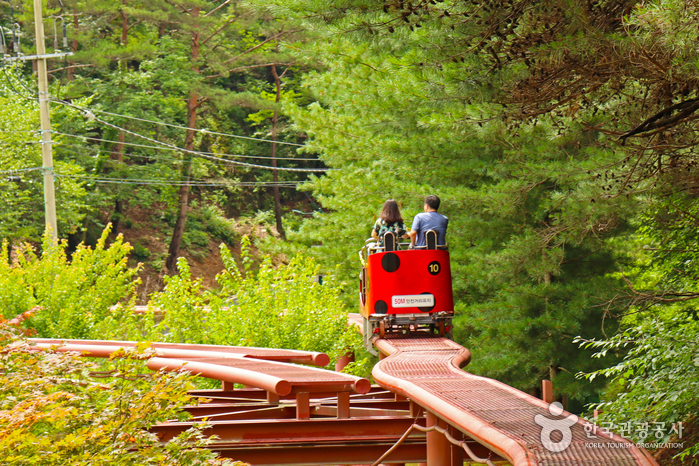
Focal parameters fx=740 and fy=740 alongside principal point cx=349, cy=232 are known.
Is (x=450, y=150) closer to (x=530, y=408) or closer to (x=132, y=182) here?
(x=530, y=408)

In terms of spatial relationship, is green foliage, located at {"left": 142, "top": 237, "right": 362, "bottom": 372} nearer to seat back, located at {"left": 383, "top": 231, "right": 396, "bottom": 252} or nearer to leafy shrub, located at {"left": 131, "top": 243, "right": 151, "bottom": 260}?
seat back, located at {"left": 383, "top": 231, "right": 396, "bottom": 252}

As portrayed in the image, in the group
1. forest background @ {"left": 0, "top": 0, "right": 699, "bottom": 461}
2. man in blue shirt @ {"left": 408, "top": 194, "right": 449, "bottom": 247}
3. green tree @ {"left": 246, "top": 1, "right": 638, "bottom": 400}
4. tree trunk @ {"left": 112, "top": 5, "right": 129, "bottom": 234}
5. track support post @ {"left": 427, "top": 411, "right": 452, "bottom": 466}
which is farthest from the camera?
tree trunk @ {"left": 112, "top": 5, "right": 129, "bottom": 234}

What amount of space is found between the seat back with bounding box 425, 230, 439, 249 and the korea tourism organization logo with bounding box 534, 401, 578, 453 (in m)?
4.87

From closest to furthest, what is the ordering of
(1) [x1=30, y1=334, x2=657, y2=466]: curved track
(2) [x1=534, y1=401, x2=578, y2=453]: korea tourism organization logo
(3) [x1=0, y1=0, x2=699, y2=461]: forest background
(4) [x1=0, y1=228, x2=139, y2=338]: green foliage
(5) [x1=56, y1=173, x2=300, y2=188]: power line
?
(2) [x1=534, y1=401, x2=578, y2=453]: korea tourism organization logo
(1) [x1=30, y1=334, x2=657, y2=466]: curved track
(3) [x1=0, y1=0, x2=699, y2=461]: forest background
(4) [x1=0, y1=228, x2=139, y2=338]: green foliage
(5) [x1=56, y1=173, x2=300, y2=188]: power line

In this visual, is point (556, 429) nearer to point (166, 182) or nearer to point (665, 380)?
point (665, 380)

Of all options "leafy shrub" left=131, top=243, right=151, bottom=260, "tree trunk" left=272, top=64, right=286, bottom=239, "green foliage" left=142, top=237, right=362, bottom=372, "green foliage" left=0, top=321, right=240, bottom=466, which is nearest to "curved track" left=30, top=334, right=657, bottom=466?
"green foliage" left=0, top=321, right=240, bottom=466

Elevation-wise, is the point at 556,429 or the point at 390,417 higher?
the point at 556,429

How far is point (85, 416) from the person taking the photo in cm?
433

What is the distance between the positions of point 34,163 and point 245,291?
2160cm

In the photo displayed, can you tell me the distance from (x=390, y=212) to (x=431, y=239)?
70 centimetres

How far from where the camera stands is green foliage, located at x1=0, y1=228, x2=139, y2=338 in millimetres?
13320

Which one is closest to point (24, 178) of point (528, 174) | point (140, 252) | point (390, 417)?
point (140, 252)

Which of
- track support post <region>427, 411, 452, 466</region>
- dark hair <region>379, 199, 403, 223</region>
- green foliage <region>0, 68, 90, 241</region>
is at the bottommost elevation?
track support post <region>427, 411, 452, 466</region>

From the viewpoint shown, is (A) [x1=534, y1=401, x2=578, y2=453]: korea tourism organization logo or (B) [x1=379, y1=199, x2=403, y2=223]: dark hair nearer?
(A) [x1=534, y1=401, x2=578, y2=453]: korea tourism organization logo
